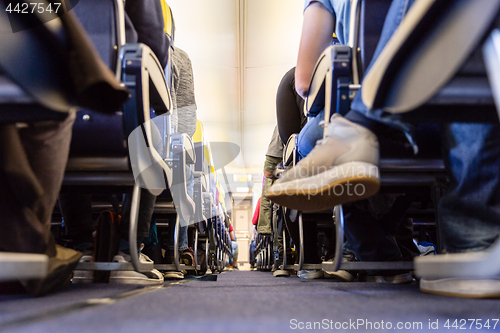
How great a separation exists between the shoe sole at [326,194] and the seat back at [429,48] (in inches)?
8.4

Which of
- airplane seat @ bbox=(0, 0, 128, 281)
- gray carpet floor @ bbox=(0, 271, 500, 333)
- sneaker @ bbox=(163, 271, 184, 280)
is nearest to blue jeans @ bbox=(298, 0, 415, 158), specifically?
gray carpet floor @ bbox=(0, 271, 500, 333)

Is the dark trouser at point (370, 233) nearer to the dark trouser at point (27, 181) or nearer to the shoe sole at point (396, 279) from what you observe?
the shoe sole at point (396, 279)

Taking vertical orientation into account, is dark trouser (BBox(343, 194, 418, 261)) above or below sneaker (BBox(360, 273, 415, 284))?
above

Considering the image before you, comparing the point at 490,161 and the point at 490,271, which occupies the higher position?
the point at 490,161

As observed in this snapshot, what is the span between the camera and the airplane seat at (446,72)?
482 millimetres

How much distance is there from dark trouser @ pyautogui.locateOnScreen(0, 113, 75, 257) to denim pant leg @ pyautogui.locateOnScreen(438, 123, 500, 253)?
2.97 ft

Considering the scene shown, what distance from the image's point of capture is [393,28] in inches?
30.4

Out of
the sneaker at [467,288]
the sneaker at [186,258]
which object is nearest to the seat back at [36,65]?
the sneaker at [467,288]

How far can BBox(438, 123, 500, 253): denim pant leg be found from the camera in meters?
0.71

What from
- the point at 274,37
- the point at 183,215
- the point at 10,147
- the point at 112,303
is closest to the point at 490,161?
the point at 112,303

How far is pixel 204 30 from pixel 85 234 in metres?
3.32

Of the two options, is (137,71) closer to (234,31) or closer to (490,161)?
(490,161)

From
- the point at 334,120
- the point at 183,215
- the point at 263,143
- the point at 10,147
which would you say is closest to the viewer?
the point at 10,147

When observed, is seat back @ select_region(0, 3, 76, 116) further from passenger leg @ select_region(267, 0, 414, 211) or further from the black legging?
the black legging
